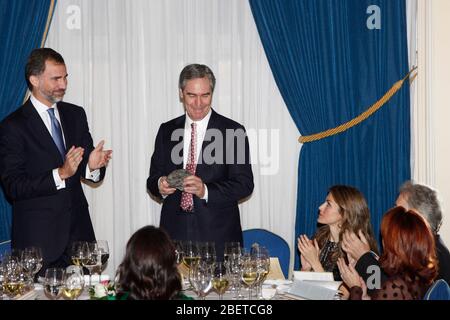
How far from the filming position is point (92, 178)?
405 centimetres

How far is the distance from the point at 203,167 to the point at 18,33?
6.83 ft

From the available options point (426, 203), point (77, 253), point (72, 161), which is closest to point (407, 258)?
point (426, 203)

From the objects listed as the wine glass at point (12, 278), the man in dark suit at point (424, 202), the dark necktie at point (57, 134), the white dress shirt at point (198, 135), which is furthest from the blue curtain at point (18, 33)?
the man in dark suit at point (424, 202)

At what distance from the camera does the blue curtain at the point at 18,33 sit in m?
4.95

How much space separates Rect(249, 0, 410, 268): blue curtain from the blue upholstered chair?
801mm

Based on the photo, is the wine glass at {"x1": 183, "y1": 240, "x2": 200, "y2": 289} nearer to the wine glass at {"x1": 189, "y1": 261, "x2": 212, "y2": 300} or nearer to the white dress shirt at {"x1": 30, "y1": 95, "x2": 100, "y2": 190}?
the wine glass at {"x1": 189, "y1": 261, "x2": 212, "y2": 300}

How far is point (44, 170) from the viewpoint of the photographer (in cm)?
388

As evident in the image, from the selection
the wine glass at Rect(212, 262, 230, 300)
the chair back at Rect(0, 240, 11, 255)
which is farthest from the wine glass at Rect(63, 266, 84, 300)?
the chair back at Rect(0, 240, 11, 255)

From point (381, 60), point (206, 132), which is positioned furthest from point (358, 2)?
point (206, 132)

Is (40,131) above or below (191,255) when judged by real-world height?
above

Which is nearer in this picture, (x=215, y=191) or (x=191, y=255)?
(x=191, y=255)

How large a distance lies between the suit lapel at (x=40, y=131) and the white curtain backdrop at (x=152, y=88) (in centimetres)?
120

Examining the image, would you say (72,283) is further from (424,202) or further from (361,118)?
(361,118)

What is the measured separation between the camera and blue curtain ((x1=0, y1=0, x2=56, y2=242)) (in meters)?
4.95
